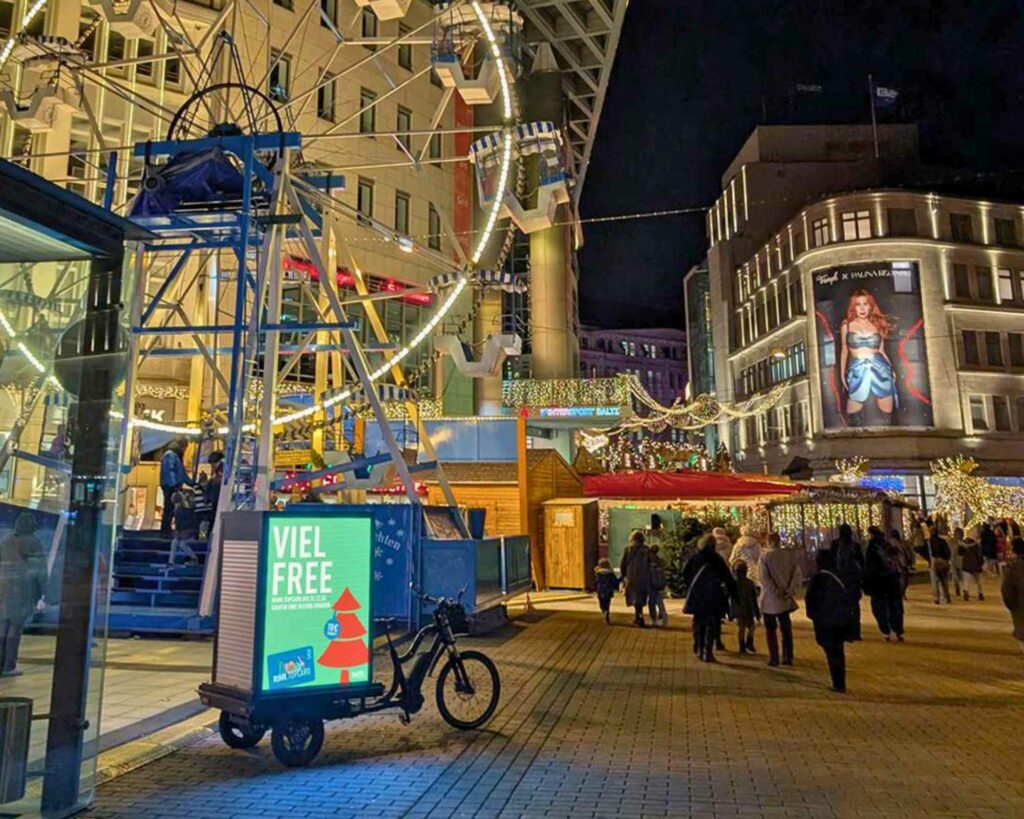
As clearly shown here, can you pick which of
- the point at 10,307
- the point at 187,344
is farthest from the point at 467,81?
the point at 187,344

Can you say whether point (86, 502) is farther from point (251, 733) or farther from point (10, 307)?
point (251, 733)

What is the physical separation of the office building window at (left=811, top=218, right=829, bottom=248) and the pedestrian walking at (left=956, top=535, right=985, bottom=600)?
32.6 m

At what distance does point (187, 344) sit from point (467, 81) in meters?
14.3

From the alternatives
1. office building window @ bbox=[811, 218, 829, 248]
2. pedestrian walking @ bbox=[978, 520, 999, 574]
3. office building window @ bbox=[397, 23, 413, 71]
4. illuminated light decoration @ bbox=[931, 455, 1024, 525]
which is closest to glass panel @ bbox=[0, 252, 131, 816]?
pedestrian walking @ bbox=[978, 520, 999, 574]

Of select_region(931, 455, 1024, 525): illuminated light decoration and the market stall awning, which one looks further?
select_region(931, 455, 1024, 525): illuminated light decoration

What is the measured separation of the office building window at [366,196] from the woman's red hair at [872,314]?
30755mm

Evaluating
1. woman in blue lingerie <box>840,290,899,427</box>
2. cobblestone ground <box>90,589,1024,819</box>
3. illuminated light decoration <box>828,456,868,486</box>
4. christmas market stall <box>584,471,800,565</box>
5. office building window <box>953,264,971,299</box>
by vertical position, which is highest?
office building window <box>953,264,971,299</box>

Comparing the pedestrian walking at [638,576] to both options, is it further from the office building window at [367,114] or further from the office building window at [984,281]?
the office building window at [984,281]

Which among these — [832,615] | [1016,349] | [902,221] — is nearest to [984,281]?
[1016,349]

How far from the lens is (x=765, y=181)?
5922 cm

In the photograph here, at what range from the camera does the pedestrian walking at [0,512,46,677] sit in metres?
6.35

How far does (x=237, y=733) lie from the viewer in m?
6.60

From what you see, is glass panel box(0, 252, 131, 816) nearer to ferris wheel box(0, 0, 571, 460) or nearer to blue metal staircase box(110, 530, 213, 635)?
blue metal staircase box(110, 530, 213, 635)

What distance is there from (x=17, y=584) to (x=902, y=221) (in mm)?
51105
